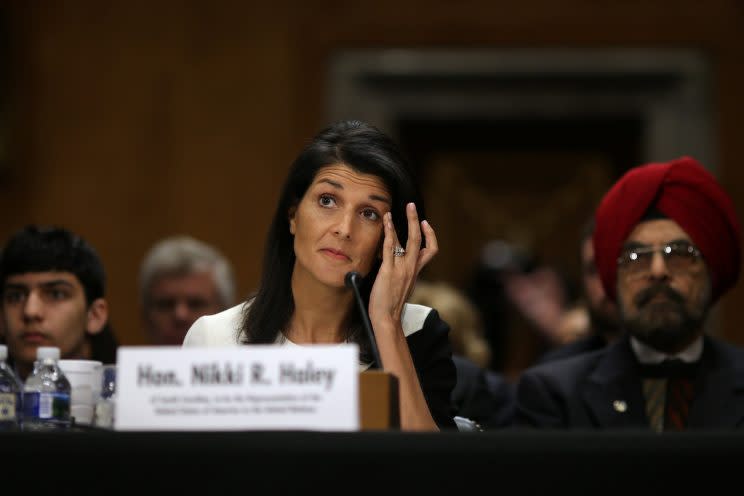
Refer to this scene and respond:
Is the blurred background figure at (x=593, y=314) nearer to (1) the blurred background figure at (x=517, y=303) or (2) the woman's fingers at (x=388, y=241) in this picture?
(1) the blurred background figure at (x=517, y=303)

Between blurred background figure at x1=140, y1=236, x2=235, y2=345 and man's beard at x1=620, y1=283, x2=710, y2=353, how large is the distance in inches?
71.5

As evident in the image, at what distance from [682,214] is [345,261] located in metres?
1.20

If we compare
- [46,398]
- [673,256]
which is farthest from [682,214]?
[46,398]

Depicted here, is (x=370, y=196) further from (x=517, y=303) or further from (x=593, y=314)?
(x=517, y=303)

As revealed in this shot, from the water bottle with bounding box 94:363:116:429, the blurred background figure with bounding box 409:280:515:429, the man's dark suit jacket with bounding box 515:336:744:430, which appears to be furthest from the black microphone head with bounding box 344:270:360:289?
the man's dark suit jacket with bounding box 515:336:744:430

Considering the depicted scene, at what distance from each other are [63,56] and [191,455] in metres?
4.90

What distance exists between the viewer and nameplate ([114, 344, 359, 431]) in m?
1.77

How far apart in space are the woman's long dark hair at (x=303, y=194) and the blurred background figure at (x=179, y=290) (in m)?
1.77

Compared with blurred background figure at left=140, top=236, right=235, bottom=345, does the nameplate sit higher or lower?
lower

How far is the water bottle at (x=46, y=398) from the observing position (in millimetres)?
2207

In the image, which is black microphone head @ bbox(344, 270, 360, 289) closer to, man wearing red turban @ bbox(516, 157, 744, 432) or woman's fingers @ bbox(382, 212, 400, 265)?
woman's fingers @ bbox(382, 212, 400, 265)

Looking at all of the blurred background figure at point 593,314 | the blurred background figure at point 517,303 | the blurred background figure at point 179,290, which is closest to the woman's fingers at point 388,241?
the blurred background figure at point 593,314

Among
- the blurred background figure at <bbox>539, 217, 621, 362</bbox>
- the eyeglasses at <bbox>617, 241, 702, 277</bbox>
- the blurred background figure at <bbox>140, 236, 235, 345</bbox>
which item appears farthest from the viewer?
the blurred background figure at <bbox>140, 236, 235, 345</bbox>

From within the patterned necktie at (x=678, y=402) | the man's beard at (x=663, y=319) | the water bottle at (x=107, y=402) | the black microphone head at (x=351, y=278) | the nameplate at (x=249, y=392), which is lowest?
the patterned necktie at (x=678, y=402)
